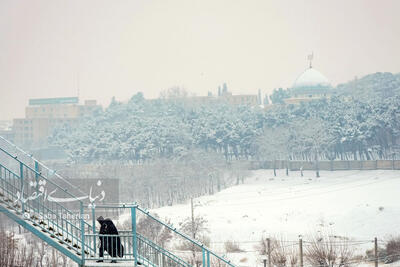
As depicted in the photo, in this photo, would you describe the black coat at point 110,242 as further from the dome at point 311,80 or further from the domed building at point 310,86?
the dome at point 311,80

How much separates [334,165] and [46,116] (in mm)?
101109

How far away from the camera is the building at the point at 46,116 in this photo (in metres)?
159

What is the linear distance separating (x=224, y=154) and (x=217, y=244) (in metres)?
50.9

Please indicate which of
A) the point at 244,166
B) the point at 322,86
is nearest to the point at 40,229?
the point at 244,166

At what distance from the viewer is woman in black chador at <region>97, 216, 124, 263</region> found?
16.9 m

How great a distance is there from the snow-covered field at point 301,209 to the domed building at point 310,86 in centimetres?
6747

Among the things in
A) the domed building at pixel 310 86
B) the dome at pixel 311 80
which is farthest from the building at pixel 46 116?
the dome at pixel 311 80

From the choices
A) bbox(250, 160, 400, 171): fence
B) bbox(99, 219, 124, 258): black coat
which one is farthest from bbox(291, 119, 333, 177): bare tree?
bbox(99, 219, 124, 258): black coat

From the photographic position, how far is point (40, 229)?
17.0m

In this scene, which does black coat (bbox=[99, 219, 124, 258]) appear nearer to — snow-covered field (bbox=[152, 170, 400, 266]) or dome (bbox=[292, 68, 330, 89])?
snow-covered field (bbox=[152, 170, 400, 266])

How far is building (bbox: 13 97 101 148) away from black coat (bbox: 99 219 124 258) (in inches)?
5334

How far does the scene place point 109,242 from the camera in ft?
56.5

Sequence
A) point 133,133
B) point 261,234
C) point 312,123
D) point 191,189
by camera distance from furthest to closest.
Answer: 1. point 133,133
2. point 312,123
3. point 191,189
4. point 261,234

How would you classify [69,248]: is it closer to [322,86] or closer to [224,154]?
[224,154]
